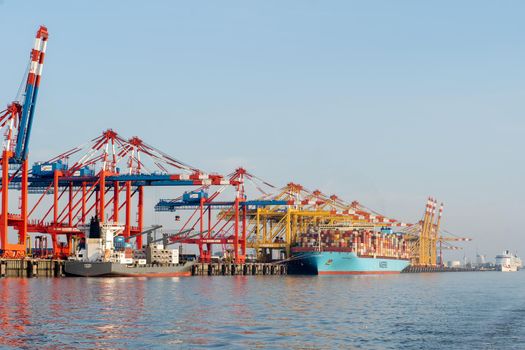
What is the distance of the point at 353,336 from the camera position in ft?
125

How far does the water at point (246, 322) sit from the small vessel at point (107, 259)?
32.8 metres

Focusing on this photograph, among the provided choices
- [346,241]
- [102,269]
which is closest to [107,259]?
[102,269]

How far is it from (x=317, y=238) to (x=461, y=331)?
392 ft

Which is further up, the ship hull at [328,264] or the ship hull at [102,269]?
the ship hull at [102,269]

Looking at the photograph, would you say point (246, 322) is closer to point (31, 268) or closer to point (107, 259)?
point (31, 268)

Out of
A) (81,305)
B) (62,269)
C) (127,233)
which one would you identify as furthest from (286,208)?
(81,305)

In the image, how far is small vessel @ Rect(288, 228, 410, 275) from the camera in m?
154

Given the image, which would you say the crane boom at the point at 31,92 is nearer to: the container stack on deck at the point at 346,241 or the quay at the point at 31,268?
the quay at the point at 31,268

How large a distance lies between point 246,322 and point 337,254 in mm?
114516

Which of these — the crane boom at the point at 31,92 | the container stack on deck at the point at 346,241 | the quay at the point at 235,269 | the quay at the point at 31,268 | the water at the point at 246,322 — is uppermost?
the crane boom at the point at 31,92

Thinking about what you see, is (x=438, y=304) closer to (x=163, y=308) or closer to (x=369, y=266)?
(x=163, y=308)

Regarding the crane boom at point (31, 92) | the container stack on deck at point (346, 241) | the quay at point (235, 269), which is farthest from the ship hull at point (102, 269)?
the container stack on deck at point (346, 241)

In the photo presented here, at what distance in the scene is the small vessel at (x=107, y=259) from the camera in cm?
9725

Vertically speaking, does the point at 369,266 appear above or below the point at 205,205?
below
